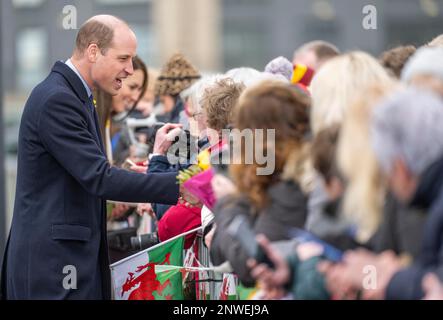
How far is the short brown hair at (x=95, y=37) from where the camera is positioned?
4.78 metres

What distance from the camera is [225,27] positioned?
132 ft

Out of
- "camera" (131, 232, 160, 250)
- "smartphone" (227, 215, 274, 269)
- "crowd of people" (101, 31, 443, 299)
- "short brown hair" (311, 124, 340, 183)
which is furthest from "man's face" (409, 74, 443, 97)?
"camera" (131, 232, 160, 250)

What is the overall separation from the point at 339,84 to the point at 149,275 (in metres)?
1.86

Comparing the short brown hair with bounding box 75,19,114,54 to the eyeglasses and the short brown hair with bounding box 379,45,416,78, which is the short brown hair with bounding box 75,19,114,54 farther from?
the short brown hair with bounding box 379,45,416,78

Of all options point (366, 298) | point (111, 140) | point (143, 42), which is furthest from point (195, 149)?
point (143, 42)

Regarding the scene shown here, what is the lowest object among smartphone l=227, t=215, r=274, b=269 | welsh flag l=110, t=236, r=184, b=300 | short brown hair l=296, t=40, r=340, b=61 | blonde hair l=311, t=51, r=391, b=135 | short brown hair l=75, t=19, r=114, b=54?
welsh flag l=110, t=236, r=184, b=300

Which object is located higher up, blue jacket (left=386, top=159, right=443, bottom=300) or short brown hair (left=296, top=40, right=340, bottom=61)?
short brown hair (left=296, top=40, right=340, bottom=61)

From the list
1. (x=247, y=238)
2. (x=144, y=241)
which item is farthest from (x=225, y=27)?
(x=247, y=238)

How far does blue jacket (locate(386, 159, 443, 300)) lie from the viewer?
2893mm

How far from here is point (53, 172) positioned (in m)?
4.52

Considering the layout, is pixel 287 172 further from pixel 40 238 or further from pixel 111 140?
pixel 111 140

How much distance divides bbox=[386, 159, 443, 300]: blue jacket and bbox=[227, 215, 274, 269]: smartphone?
0.56 meters

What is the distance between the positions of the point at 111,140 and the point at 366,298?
459 centimetres

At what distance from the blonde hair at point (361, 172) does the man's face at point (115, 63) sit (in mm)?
1877
